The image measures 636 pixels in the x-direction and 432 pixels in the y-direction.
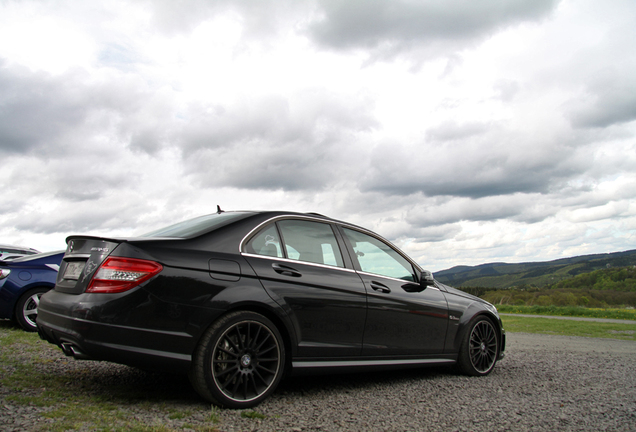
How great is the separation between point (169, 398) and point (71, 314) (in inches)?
40.6

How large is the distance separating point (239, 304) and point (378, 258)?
1.86 metres

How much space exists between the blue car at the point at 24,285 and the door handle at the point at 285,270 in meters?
5.30

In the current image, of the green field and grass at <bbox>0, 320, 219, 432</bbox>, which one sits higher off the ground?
grass at <bbox>0, 320, 219, 432</bbox>

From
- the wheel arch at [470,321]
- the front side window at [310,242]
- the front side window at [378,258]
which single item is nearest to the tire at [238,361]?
the front side window at [310,242]

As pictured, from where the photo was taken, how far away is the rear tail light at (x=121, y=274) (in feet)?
10.8

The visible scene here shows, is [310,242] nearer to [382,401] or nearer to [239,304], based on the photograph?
[239,304]

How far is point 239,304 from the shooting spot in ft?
11.6

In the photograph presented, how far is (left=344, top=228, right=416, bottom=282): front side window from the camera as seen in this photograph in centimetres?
469

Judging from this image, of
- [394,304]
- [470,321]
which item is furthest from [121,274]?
[470,321]

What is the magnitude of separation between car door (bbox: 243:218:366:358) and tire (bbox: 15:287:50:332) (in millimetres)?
5642

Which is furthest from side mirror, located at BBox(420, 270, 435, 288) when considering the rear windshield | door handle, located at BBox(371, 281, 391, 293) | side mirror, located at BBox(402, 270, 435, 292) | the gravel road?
the rear windshield

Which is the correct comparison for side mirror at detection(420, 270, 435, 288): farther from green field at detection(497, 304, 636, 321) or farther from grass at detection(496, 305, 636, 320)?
grass at detection(496, 305, 636, 320)

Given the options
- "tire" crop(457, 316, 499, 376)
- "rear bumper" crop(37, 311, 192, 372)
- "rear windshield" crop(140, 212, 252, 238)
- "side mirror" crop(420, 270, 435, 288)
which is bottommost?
"tire" crop(457, 316, 499, 376)

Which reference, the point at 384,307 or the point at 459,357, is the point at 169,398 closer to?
the point at 384,307
